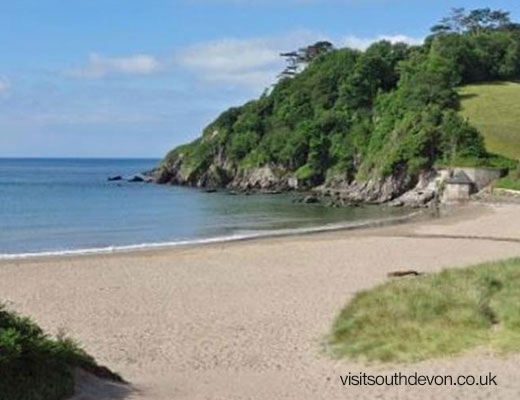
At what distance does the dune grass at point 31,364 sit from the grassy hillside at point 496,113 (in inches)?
2844

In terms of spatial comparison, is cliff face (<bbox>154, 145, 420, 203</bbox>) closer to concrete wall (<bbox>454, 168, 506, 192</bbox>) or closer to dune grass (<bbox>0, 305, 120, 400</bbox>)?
concrete wall (<bbox>454, 168, 506, 192</bbox>)

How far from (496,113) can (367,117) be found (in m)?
16.6

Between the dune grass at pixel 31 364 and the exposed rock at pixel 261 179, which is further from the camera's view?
the exposed rock at pixel 261 179

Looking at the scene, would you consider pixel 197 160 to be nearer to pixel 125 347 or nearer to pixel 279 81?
pixel 279 81

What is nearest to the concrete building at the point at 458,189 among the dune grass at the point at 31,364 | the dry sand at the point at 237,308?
the dry sand at the point at 237,308

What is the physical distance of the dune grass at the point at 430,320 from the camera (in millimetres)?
13852

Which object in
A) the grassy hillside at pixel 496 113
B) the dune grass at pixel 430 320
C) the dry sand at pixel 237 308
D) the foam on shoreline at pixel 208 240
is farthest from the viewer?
the grassy hillside at pixel 496 113

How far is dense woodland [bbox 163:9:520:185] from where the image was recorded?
80.1 m

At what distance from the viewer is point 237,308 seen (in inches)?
814

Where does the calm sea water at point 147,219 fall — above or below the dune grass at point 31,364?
below

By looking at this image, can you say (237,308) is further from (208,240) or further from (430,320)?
(208,240)

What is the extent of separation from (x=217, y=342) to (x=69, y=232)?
32.9m

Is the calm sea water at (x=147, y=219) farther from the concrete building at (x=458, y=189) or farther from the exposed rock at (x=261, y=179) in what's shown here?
the exposed rock at (x=261, y=179)

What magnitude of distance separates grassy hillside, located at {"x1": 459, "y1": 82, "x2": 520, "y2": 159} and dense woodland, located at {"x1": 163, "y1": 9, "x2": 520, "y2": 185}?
114 inches
